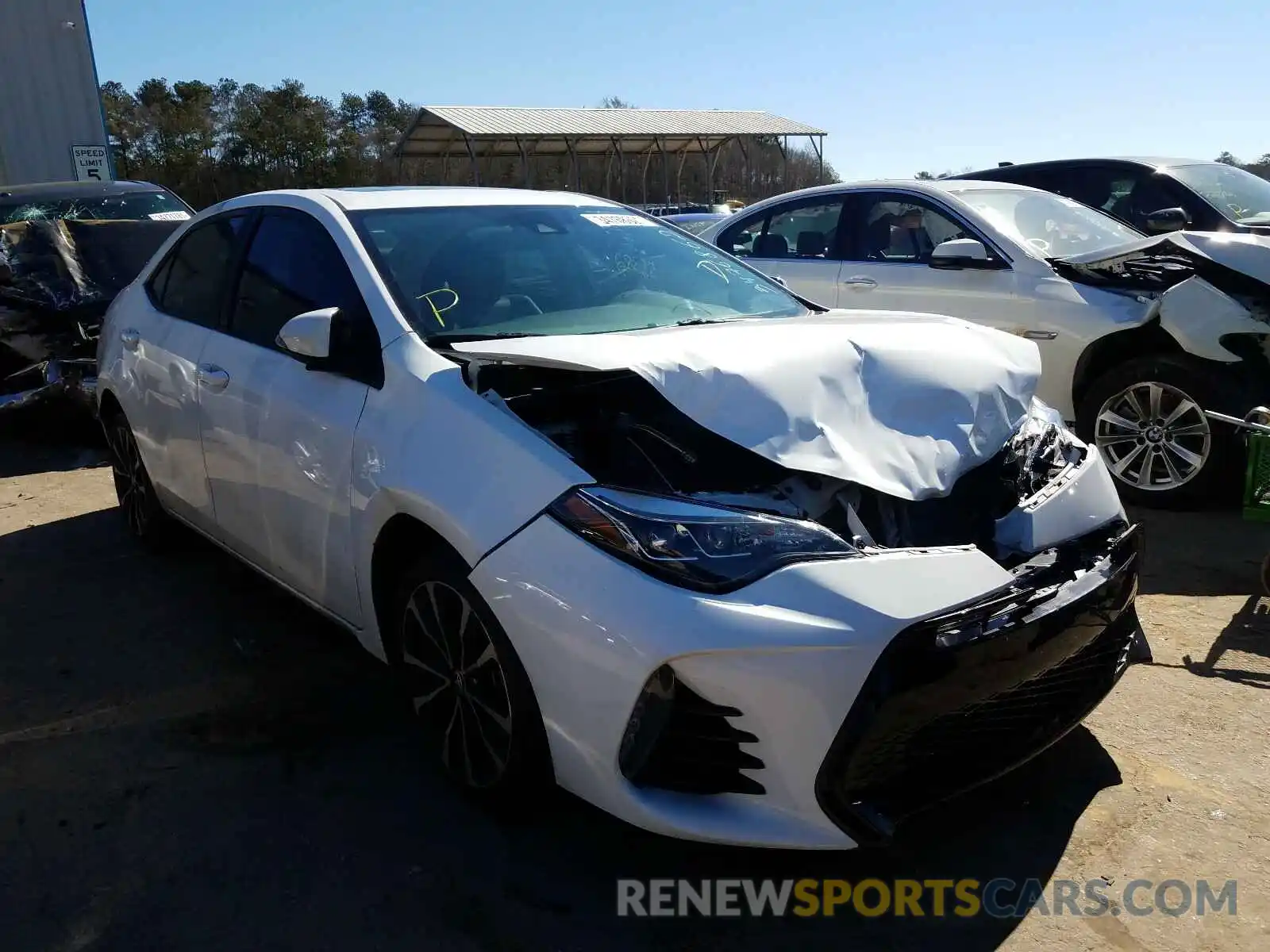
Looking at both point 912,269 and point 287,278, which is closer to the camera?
point 287,278

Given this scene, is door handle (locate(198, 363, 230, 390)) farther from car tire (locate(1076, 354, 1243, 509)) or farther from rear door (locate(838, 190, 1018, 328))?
car tire (locate(1076, 354, 1243, 509))

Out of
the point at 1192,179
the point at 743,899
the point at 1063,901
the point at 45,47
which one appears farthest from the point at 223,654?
the point at 45,47

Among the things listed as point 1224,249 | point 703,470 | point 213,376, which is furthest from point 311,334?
point 1224,249

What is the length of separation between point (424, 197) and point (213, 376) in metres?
1.01

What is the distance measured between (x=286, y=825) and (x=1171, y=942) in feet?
7.09

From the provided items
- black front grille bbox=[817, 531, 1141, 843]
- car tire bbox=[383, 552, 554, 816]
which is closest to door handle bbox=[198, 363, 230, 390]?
car tire bbox=[383, 552, 554, 816]

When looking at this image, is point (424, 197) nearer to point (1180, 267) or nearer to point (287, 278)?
point (287, 278)

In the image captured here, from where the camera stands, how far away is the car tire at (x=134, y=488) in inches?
190

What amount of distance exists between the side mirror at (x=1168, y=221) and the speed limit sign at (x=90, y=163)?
1627cm

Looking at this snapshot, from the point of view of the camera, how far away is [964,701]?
7.30 feet

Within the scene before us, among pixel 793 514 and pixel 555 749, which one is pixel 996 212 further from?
pixel 555 749

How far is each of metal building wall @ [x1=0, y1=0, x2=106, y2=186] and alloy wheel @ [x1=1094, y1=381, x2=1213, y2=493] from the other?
17447 mm

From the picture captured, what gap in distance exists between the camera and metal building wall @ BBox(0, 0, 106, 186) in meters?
16.5

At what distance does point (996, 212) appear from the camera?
6.19 meters
